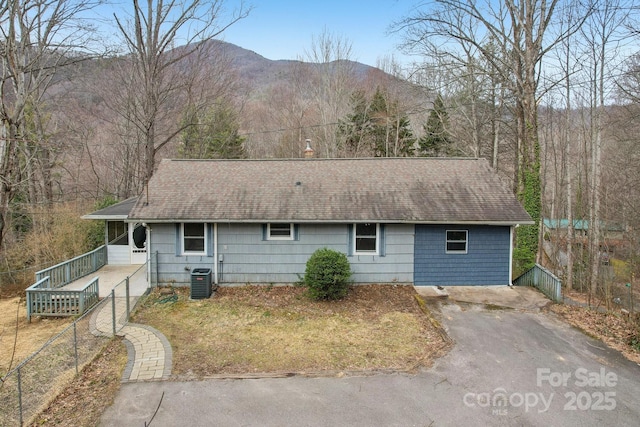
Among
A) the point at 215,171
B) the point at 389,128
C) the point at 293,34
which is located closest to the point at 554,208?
the point at 389,128

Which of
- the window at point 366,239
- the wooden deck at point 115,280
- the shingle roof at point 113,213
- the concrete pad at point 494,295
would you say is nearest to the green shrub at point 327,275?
the window at point 366,239

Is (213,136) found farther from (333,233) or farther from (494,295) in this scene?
(494,295)

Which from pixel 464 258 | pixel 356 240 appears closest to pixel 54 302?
pixel 356 240

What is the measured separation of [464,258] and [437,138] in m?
15.9

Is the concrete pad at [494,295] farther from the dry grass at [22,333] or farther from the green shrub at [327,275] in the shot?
the dry grass at [22,333]

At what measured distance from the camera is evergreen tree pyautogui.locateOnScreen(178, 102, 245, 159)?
22422mm

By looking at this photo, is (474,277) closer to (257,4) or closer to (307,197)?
(307,197)

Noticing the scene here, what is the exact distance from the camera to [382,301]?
9781 mm

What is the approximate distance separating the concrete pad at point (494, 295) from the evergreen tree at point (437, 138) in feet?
45.9

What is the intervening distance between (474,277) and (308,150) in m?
7.82

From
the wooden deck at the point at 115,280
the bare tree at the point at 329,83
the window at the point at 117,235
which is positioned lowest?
the wooden deck at the point at 115,280

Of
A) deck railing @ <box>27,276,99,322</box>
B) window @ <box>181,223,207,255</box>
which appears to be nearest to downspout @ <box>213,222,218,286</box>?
window @ <box>181,223,207,255</box>

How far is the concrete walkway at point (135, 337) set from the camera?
20.1 ft

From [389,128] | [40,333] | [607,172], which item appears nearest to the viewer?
[40,333]
